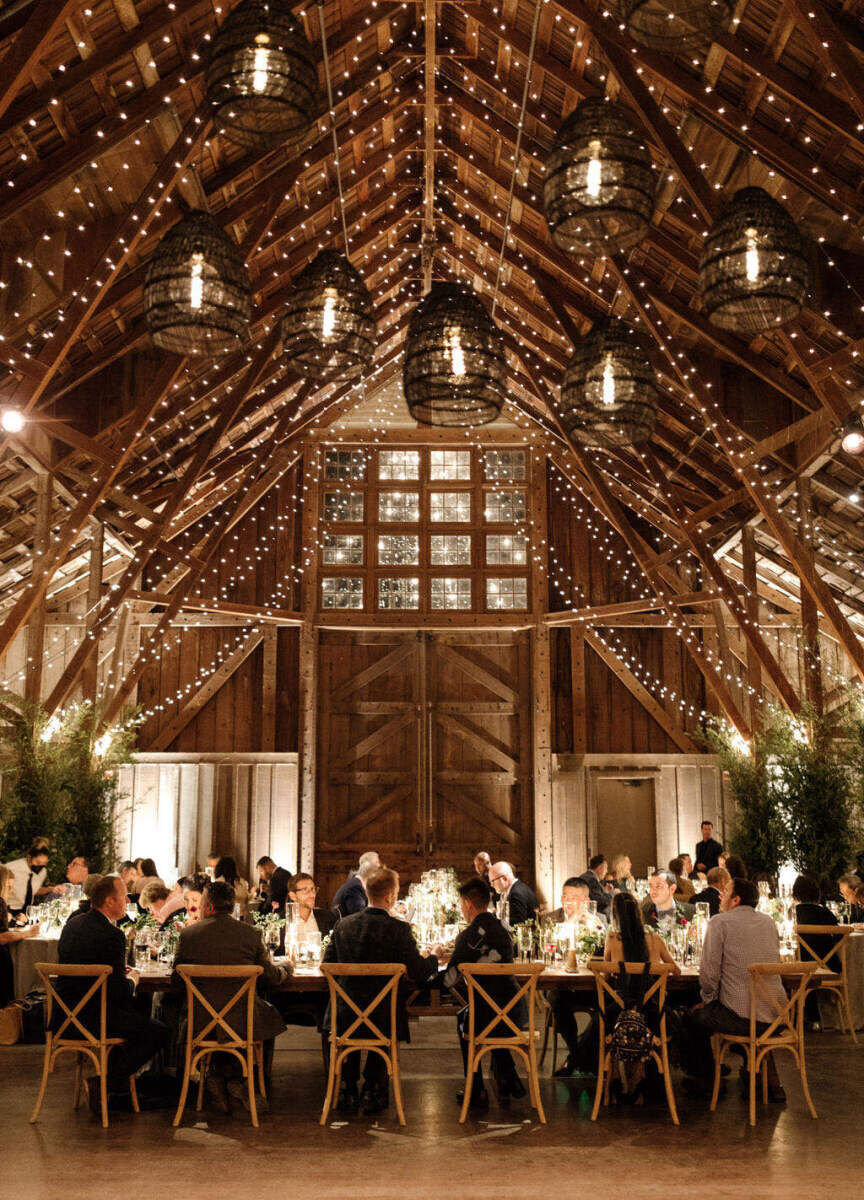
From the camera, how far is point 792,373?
34.4 feet

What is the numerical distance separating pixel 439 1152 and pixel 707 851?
28.5 ft

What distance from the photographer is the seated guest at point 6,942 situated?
807 cm

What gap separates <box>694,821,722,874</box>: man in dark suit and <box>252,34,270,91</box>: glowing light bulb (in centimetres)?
1019

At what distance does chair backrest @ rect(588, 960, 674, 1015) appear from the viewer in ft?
19.5

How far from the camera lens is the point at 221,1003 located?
6.00 m

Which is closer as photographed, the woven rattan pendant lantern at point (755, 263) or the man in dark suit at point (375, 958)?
the woven rattan pendant lantern at point (755, 263)

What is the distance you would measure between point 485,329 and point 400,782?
9.19 metres

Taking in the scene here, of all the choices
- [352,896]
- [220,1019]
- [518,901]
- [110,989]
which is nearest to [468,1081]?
[220,1019]

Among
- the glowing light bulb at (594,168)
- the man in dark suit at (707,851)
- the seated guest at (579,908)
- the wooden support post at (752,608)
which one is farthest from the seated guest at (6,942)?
the man in dark suit at (707,851)

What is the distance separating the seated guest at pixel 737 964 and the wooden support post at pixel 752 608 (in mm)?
5952

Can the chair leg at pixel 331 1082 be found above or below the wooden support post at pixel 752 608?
below

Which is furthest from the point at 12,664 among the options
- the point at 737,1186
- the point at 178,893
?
the point at 737,1186

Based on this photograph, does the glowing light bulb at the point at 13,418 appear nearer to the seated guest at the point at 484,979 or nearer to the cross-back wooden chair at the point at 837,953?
the seated guest at the point at 484,979

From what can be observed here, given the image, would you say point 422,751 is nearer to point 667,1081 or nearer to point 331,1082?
point 331,1082
